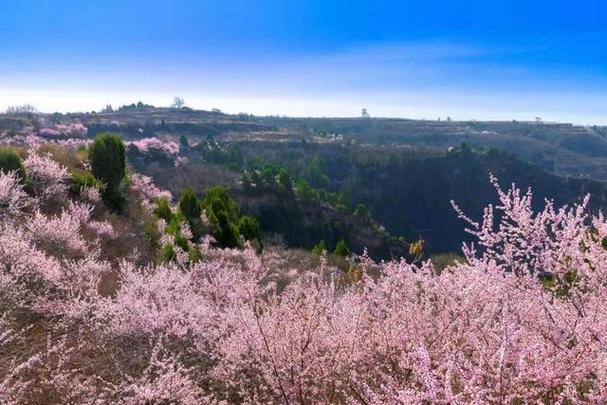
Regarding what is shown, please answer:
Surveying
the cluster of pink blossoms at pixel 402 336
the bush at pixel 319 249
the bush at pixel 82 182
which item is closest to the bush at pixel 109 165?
the bush at pixel 82 182

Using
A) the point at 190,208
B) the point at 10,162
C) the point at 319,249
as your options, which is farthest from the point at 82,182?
the point at 319,249

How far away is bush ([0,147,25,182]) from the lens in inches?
822

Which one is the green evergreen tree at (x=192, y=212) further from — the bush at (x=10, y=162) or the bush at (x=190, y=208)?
the bush at (x=10, y=162)

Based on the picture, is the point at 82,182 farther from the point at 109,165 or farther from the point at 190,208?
the point at 190,208

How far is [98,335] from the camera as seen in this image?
30.2 ft

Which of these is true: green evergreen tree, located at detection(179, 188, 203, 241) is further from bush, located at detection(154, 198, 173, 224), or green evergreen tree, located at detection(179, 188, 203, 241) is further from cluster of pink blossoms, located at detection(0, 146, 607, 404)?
cluster of pink blossoms, located at detection(0, 146, 607, 404)

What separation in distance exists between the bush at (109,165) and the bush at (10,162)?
216 inches

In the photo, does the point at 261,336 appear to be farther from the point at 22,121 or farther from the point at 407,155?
the point at 407,155

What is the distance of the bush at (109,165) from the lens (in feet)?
87.9

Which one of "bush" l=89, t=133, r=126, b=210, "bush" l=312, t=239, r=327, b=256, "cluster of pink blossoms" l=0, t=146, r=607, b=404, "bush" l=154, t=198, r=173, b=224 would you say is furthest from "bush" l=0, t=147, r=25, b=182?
"bush" l=312, t=239, r=327, b=256

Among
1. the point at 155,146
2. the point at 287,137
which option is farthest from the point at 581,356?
the point at 287,137

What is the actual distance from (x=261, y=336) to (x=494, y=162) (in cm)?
11597

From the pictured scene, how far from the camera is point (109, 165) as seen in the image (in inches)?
1075

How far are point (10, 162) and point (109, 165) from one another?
21.1 feet
